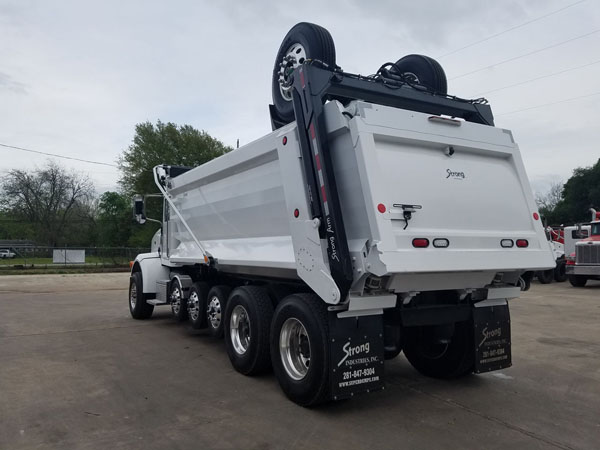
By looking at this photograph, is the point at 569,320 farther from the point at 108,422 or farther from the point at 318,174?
the point at 108,422

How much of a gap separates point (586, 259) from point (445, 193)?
54.2ft

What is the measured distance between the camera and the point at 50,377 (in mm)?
5863

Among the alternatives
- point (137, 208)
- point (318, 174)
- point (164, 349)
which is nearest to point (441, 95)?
point (318, 174)

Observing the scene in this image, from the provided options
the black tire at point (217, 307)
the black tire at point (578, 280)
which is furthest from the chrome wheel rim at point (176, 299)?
the black tire at point (578, 280)

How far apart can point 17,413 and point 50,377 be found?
1306 mm

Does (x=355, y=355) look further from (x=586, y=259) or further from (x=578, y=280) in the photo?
(x=578, y=280)

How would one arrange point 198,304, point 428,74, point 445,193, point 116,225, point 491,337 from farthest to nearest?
point 116,225, point 198,304, point 428,74, point 491,337, point 445,193

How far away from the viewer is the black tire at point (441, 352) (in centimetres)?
540

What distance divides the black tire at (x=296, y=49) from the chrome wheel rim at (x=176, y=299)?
170 inches

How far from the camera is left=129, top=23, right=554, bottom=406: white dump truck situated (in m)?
4.38

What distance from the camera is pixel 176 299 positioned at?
28.5 feet

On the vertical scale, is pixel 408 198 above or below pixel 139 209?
below

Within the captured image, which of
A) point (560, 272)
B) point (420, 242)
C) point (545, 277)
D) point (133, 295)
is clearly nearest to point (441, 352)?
point (420, 242)

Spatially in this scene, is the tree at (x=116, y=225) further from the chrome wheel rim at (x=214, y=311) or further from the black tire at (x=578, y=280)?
the chrome wheel rim at (x=214, y=311)
